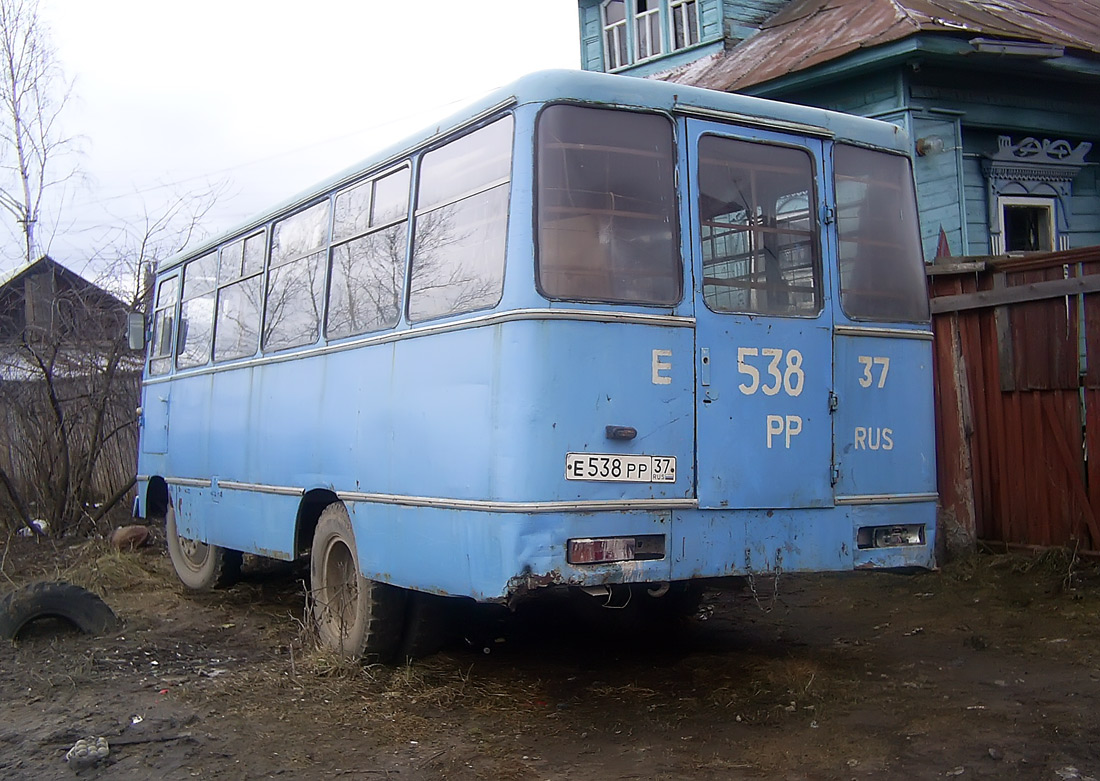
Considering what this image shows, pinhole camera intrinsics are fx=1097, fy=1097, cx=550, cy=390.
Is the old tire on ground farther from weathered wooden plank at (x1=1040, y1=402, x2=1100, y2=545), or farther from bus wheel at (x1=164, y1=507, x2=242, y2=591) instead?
weathered wooden plank at (x1=1040, y1=402, x2=1100, y2=545)

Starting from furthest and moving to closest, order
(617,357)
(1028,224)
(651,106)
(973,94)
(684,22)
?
(684,22) < (1028,224) < (973,94) < (651,106) < (617,357)

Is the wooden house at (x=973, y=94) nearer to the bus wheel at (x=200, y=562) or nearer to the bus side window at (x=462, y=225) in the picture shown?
the bus wheel at (x=200, y=562)

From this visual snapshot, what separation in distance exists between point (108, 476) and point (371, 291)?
8.85 meters

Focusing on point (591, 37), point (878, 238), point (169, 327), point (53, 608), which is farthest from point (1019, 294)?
point (591, 37)

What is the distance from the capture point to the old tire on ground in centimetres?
715

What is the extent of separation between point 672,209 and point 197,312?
5.68 metres

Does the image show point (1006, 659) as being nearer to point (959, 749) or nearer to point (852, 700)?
point (852, 700)

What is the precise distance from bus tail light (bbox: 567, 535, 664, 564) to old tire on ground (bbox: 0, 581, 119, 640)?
4.28 m

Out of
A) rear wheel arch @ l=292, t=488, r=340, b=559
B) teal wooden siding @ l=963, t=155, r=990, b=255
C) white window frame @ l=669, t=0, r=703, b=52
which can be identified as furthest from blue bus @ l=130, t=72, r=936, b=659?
white window frame @ l=669, t=0, r=703, b=52

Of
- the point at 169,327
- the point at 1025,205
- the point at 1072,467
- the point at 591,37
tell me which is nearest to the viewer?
the point at 1072,467

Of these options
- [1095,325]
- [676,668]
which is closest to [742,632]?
[676,668]

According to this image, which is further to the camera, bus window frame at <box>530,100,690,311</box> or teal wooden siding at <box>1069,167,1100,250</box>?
teal wooden siding at <box>1069,167,1100,250</box>

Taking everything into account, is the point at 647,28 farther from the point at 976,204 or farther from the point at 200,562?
the point at 200,562

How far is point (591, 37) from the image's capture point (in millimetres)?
19531
